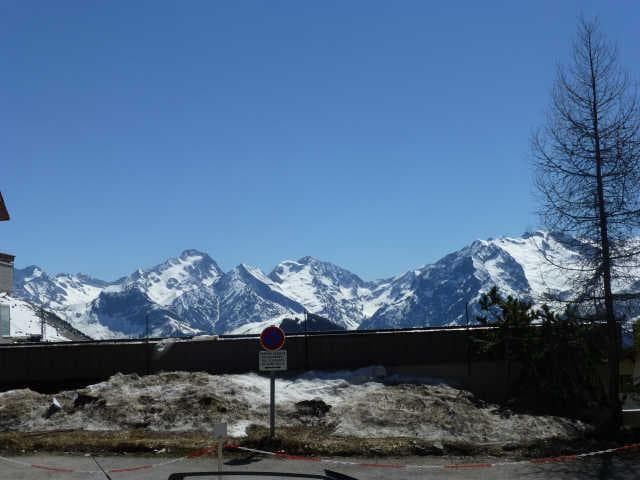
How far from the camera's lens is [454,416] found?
64.1 feet

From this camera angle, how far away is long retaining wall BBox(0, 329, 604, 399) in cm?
2477

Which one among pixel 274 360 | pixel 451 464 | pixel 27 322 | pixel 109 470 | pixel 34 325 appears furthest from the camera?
pixel 34 325

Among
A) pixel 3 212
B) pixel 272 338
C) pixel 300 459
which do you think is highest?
pixel 3 212

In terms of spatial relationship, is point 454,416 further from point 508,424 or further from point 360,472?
point 360,472

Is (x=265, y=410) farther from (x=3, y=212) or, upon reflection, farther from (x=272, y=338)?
(x=3, y=212)

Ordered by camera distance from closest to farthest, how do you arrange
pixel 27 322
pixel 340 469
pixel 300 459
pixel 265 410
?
pixel 340 469 → pixel 300 459 → pixel 265 410 → pixel 27 322

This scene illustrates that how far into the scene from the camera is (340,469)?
599 inches

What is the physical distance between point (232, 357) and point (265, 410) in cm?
438

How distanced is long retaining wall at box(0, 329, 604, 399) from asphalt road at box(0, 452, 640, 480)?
8344 mm

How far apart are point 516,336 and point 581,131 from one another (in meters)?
6.03

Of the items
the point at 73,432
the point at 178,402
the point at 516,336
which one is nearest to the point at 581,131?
the point at 516,336

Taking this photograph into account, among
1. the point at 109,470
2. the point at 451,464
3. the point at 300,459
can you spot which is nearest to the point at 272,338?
the point at 300,459

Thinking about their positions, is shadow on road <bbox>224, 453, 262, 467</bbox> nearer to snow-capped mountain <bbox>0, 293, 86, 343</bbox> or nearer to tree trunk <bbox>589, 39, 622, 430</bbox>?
tree trunk <bbox>589, 39, 622, 430</bbox>

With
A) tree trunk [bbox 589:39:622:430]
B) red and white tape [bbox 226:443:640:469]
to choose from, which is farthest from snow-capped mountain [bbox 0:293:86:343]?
tree trunk [bbox 589:39:622:430]
